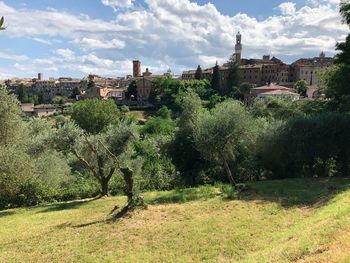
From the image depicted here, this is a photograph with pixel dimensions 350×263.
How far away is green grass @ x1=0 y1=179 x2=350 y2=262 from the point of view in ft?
33.6

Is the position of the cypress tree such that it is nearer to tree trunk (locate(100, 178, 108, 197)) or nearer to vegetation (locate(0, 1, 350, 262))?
vegetation (locate(0, 1, 350, 262))

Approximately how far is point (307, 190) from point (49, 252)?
1209cm

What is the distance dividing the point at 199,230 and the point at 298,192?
7.18 meters

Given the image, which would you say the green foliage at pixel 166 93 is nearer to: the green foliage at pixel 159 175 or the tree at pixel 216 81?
the tree at pixel 216 81

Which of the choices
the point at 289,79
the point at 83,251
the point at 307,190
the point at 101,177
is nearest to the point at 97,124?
the point at 101,177

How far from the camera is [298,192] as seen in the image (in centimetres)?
1875

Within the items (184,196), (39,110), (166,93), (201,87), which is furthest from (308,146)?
(39,110)

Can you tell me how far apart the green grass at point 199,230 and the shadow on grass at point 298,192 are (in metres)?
0.04

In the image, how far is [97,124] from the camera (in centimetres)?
7112

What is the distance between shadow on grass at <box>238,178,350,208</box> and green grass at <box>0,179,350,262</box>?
44 mm

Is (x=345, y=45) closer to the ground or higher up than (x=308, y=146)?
higher up

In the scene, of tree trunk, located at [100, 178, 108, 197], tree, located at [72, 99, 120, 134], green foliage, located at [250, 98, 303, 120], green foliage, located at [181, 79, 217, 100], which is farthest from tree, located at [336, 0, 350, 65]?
green foliage, located at [181, 79, 217, 100]

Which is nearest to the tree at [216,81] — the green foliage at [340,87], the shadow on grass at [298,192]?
the green foliage at [340,87]

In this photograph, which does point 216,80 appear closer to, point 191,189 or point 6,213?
point 191,189
